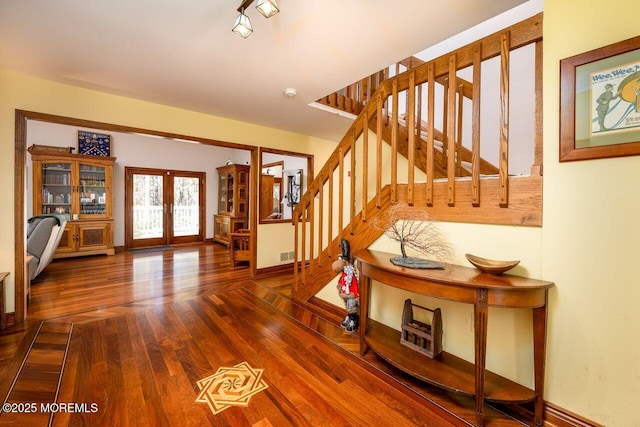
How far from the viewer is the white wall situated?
5234mm

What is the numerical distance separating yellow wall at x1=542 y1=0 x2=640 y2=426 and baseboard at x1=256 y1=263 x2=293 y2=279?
3.55m

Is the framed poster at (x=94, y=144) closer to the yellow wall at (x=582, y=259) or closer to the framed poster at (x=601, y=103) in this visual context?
the yellow wall at (x=582, y=259)

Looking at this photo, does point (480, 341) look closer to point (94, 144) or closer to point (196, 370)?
point (196, 370)

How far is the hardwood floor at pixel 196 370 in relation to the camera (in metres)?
1.47

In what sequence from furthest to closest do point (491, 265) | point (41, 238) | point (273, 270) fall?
point (273, 270)
point (41, 238)
point (491, 265)

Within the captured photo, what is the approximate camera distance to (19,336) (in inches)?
89.7

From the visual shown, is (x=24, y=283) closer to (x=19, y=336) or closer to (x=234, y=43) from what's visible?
(x=19, y=336)

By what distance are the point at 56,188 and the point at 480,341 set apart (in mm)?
7111

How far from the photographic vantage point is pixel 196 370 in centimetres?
186

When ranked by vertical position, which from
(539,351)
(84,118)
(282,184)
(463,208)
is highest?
(84,118)

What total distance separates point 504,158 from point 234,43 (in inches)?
81.0

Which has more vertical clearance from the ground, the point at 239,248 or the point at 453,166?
the point at 453,166

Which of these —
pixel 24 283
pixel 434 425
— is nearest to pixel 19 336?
pixel 24 283

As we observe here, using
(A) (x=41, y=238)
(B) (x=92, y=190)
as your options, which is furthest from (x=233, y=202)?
(A) (x=41, y=238)
